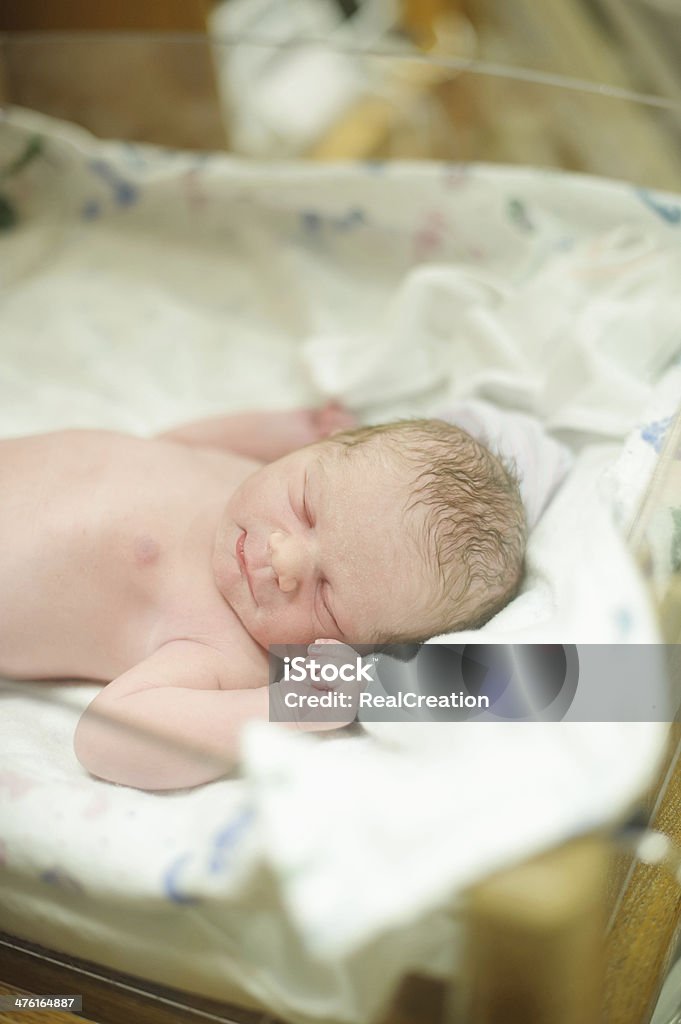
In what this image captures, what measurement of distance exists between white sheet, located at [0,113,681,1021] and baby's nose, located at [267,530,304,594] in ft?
0.51

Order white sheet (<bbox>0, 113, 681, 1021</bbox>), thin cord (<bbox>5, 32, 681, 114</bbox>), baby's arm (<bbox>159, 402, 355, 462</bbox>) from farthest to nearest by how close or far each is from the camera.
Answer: thin cord (<bbox>5, 32, 681, 114</bbox>) < baby's arm (<bbox>159, 402, 355, 462</bbox>) < white sheet (<bbox>0, 113, 681, 1021</bbox>)

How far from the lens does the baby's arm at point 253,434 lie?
1074 mm

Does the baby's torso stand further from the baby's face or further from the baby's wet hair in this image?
the baby's wet hair

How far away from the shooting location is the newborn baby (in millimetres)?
780

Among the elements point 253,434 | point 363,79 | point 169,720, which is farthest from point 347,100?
point 169,720

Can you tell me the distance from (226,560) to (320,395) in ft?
1.31

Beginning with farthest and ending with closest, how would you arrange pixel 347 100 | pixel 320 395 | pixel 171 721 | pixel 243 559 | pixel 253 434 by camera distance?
pixel 347 100 < pixel 320 395 < pixel 253 434 < pixel 243 559 < pixel 171 721

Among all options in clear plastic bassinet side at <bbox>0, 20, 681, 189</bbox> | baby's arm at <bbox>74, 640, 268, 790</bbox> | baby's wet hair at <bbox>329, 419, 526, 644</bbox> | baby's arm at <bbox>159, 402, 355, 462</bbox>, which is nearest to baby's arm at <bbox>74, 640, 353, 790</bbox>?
baby's arm at <bbox>74, 640, 268, 790</bbox>

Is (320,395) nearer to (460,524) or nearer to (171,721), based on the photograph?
(460,524)

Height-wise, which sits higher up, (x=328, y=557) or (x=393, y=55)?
(x=393, y=55)

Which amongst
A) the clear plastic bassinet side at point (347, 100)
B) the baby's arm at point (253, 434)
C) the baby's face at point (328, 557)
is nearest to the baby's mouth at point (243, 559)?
the baby's face at point (328, 557)

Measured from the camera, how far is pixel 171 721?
28.1 inches

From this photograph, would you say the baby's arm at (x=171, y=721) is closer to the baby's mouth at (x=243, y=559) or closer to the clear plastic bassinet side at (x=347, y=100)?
the baby's mouth at (x=243, y=559)

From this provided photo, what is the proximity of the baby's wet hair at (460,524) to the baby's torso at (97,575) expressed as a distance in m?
0.17
